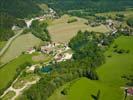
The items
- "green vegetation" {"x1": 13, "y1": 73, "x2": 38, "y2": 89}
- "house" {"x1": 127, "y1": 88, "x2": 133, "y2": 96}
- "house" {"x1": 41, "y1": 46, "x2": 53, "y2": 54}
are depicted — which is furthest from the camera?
"house" {"x1": 41, "y1": 46, "x2": 53, "y2": 54}

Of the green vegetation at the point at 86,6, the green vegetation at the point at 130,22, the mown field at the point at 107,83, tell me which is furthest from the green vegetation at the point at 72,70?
the green vegetation at the point at 86,6

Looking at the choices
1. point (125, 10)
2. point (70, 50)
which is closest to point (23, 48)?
point (70, 50)

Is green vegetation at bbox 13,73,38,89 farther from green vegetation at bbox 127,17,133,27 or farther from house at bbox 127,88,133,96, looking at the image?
green vegetation at bbox 127,17,133,27

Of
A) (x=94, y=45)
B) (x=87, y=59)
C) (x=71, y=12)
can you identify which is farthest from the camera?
(x=71, y=12)

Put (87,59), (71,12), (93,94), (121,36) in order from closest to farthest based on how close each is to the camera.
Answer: (93,94) < (87,59) < (121,36) < (71,12)

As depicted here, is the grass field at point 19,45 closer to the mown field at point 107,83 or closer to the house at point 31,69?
the house at point 31,69

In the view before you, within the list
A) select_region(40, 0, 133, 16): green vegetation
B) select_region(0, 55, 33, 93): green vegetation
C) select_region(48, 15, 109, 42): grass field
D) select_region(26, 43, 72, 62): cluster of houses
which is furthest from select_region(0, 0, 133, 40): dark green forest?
select_region(0, 55, 33, 93): green vegetation

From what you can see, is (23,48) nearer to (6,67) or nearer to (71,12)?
(6,67)
